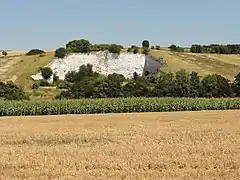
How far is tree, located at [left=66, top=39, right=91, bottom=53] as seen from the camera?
412 feet

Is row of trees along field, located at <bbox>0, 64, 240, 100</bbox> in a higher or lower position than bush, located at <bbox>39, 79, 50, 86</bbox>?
higher

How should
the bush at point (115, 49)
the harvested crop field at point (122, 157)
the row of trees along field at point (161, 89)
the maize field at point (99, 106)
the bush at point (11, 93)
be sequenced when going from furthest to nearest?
the bush at point (115, 49), the row of trees along field at point (161, 89), the bush at point (11, 93), the maize field at point (99, 106), the harvested crop field at point (122, 157)

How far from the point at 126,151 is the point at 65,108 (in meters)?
40.9

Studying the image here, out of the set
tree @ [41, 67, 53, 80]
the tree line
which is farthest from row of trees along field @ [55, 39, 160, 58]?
the tree line

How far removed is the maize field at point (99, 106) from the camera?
194 feet

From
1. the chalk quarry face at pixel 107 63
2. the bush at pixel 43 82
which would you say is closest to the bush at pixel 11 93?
the bush at pixel 43 82

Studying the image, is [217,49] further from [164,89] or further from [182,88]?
[164,89]

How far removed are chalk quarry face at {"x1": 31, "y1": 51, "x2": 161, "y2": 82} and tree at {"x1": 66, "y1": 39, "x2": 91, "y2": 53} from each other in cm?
187

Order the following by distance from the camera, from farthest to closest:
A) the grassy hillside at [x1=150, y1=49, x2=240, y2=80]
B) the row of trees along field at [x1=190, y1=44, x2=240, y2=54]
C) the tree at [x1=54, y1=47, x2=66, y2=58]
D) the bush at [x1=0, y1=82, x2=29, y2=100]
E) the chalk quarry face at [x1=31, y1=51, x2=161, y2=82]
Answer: the row of trees along field at [x1=190, y1=44, x2=240, y2=54] < the tree at [x1=54, y1=47, x2=66, y2=58] < the chalk quarry face at [x1=31, y1=51, x2=161, y2=82] < the grassy hillside at [x1=150, y1=49, x2=240, y2=80] < the bush at [x1=0, y1=82, x2=29, y2=100]

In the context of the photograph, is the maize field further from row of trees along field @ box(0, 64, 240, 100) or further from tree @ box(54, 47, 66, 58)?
tree @ box(54, 47, 66, 58)

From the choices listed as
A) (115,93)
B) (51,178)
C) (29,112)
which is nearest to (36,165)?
(51,178)

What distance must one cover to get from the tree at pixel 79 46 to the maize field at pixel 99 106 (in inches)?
2580

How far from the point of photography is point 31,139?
83.0ft

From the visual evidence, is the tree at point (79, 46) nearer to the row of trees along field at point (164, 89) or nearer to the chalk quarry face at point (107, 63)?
the chalk quarry face at point (107, 63)
